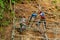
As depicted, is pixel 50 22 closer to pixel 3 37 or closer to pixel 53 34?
pixel 53 34

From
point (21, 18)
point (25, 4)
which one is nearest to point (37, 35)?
point (21, 18)

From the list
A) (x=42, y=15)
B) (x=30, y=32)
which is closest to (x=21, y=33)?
(x=30, y=32)

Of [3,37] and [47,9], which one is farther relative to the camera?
[47,9]

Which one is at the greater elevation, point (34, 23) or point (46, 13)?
point (46, 13)

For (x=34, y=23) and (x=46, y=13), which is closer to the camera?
(x=34, y=23)

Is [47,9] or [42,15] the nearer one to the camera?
[42,15]

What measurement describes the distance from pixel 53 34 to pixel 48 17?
967 millimetres

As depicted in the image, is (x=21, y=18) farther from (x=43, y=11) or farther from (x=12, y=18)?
(x=43, y=11)

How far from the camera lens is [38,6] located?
10891mm

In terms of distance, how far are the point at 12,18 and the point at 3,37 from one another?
98cm

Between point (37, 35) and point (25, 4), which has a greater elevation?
point (25, 4)

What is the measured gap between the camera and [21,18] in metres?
10.2

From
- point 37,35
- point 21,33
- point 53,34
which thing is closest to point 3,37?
point 21,33

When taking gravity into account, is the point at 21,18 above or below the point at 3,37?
above
